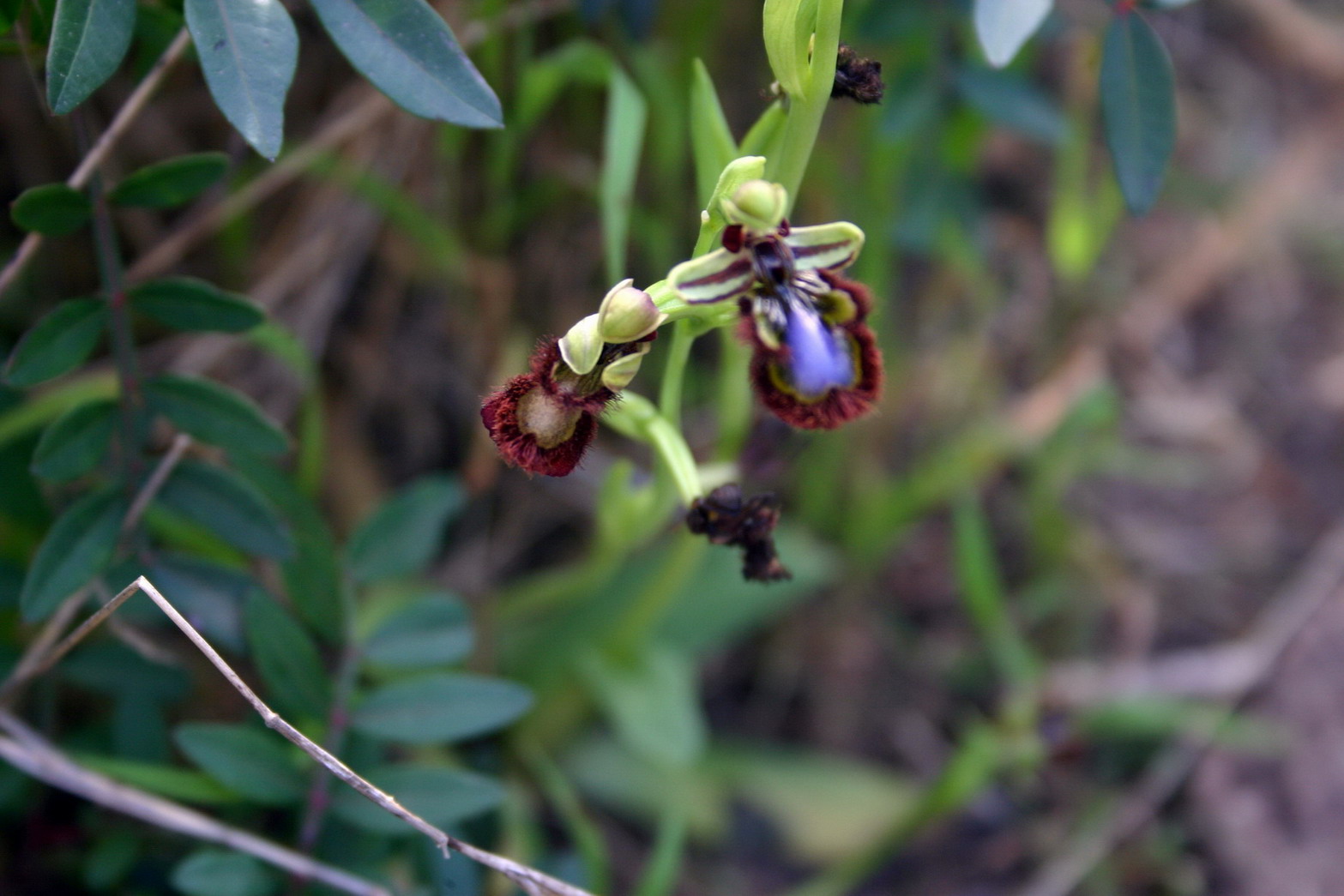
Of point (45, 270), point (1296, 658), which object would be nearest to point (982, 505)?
point (1296, 658)

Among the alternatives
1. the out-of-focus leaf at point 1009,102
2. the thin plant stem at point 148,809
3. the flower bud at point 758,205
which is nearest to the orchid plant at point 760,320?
the flower bud at point 758,205

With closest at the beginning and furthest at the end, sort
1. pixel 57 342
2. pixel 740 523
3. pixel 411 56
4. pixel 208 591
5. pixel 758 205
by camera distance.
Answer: pixel 758 205 < pixel 411 56 < pixel 740 523 < pixel 57 342 < pixel 208 591

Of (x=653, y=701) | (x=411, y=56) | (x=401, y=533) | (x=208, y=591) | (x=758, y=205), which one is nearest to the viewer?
(x=758, y=205)

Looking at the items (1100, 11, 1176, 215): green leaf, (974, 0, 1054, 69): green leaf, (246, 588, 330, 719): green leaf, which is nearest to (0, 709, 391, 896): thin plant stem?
(246, 588, 330, 719): green leaf

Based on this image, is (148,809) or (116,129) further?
(148,809)

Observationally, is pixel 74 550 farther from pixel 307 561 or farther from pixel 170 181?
pixel 170 181

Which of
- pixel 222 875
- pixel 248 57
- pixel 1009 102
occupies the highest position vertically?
pixel 1009 102

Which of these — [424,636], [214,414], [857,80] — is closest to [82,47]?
[214,414]

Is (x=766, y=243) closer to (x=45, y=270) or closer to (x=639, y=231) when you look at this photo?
(x=639, y=231)
